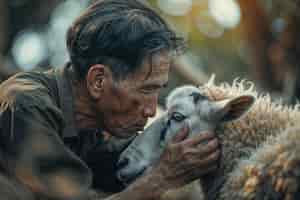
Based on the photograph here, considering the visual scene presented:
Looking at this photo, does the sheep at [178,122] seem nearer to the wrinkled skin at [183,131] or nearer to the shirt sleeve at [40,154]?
the wrinkled skin at [183,131]

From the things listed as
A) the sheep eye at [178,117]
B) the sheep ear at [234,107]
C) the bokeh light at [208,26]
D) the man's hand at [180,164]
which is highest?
the sheep ear at [234,107]

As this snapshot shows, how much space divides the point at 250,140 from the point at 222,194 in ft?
1.25

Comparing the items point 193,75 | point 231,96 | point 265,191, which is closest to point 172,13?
point 193,75

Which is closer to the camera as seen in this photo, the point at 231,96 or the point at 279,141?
the point at 279,141

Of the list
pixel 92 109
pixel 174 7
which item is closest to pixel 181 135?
pixel 92 109

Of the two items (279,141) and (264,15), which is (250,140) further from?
(264,15)

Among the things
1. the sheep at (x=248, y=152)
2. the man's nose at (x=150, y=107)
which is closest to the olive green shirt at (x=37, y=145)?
the man's nose at (x=150, y=107)

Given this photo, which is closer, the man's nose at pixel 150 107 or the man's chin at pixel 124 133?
the man's nose at pixel 150 107

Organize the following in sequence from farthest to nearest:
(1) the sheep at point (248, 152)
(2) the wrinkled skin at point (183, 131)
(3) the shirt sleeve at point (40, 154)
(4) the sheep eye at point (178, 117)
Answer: (4) the sheep eye at point (178, 117)
(2) the wrinkled skin at point (183, 131)
(1) the sheep at point (248, 152)
(3) the shirt sleeve at point (40, 154)

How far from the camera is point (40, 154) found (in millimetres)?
4180

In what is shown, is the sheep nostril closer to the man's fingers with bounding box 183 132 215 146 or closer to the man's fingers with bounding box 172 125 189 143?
the man's fingers with bounding box 172 125 189 143

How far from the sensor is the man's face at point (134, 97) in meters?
4.64

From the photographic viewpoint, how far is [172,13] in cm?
1294

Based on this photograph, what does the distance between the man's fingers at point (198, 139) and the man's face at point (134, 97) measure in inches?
13.5
